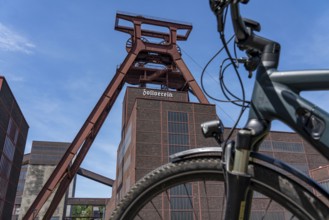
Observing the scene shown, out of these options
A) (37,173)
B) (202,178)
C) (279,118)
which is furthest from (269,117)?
(37,173)

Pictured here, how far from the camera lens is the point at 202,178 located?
128cm

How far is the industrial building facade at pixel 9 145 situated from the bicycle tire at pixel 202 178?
70.5ft

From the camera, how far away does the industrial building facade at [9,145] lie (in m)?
20.6

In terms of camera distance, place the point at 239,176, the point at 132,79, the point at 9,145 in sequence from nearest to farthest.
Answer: the point at 239,176 < the point at 9,145 < the point at 132,79

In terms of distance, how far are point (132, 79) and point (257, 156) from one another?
25.5 m

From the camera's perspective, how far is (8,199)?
76.9ft

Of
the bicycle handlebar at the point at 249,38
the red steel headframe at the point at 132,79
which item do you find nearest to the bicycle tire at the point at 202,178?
the bicycle handlebar at the point at 249,38

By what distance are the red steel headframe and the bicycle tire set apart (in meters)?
17.8

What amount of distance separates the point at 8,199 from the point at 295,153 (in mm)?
25971

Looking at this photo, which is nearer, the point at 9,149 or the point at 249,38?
the point at 249,38

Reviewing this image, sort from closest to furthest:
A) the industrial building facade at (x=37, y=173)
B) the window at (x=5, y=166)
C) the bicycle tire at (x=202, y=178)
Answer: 1. the bicycle tire at (x=202, y=178)
2. the window at (x=5, y=166)
3. the industrial building facade at (x=37, y=173)

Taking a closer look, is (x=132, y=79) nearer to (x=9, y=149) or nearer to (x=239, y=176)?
(x=9, y=149)

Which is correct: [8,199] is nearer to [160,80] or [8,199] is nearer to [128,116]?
[128,116]

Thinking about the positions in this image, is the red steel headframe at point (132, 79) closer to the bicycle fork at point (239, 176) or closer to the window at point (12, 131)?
the window at point (12, 131)
